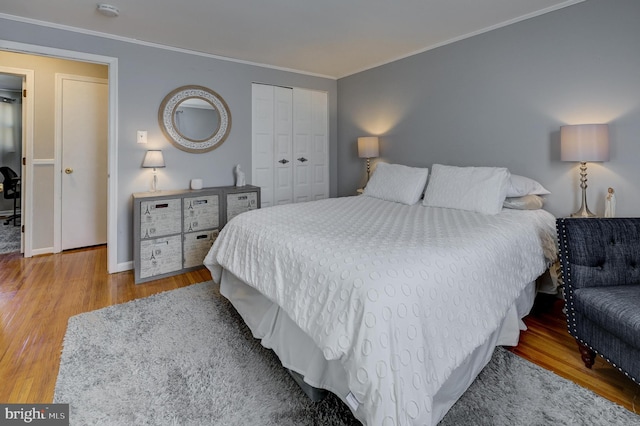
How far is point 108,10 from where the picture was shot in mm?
2637

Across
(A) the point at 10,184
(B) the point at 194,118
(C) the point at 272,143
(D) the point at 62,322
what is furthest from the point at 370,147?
(A) the point at 10,184

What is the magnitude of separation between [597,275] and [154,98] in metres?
4.05

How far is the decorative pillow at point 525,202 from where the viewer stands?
2642 mm

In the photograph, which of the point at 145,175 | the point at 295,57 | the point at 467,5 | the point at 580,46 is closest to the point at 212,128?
the point at 145,175

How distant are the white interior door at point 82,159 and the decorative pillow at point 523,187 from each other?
190 inches

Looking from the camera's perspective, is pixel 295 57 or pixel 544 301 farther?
pixel 295 57

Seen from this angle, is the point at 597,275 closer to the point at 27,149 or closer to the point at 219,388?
the point at 219,388

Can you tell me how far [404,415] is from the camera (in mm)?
1092

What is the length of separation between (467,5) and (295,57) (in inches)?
78.3

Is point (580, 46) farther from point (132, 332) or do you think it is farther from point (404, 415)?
point (132, 332)

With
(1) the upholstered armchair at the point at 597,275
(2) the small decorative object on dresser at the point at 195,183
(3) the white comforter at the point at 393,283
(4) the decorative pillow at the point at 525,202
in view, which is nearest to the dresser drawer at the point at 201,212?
(2) the small decorative object on dresser at the point at 195,183

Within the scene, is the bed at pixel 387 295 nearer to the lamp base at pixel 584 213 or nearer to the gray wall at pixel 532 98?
the lamp base at pixel 584 213

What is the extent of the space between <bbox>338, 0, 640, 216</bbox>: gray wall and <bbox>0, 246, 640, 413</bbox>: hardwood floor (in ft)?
3.79

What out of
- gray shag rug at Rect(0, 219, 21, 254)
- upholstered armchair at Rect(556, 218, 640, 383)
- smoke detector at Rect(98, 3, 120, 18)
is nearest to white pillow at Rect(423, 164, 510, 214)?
upholstered armchair at Rect(556, 218, 640, 383)
